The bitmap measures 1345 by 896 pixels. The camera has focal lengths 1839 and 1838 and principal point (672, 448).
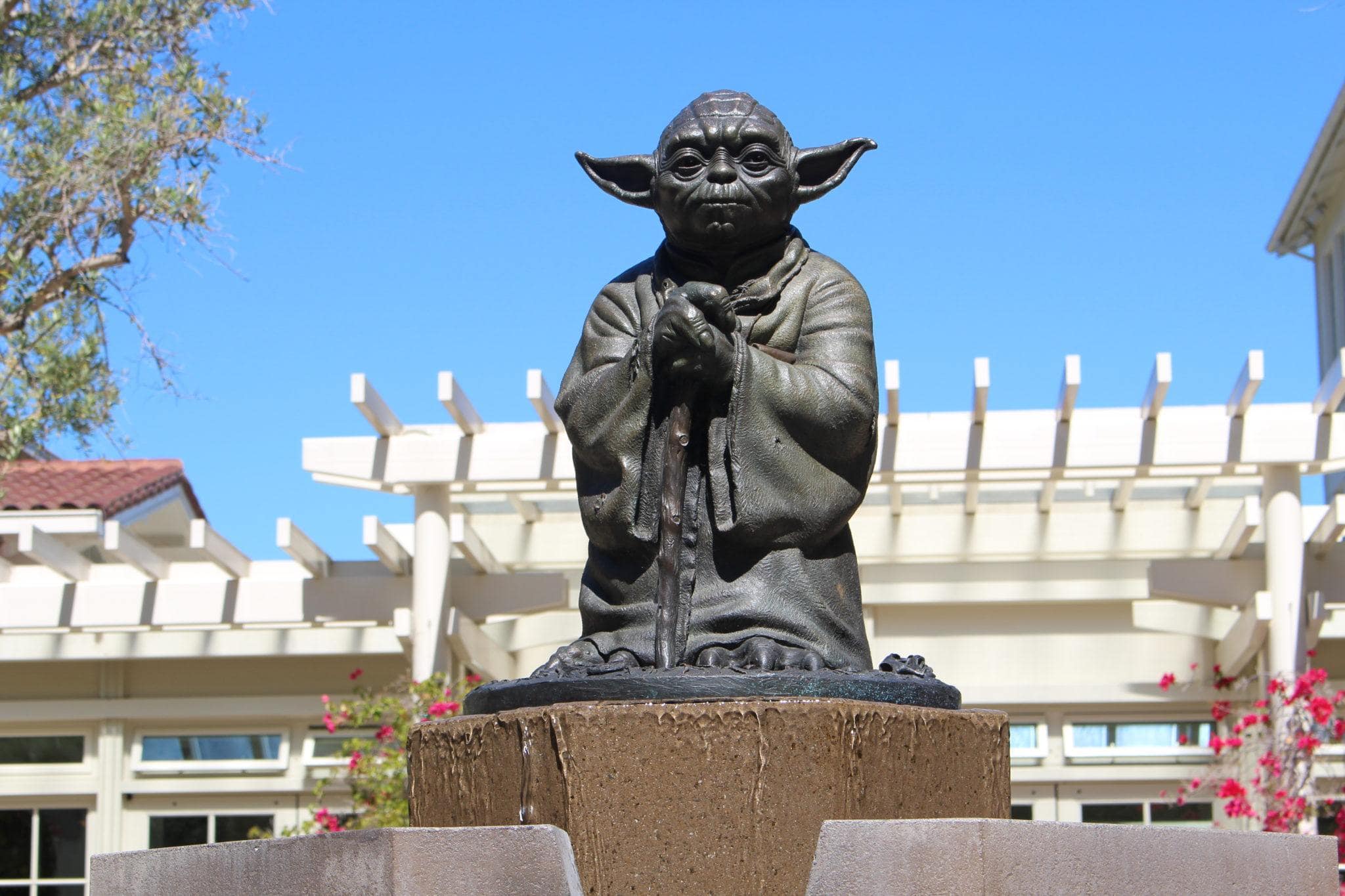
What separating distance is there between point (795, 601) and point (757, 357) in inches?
23.6

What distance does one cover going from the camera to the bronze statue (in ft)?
14.4

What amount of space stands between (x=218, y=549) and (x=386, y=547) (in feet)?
4.43

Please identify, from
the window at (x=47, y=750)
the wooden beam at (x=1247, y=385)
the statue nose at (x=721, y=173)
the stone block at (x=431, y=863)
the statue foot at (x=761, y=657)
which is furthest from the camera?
the window at (x=47, y=750)

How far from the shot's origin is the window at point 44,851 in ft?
54.3

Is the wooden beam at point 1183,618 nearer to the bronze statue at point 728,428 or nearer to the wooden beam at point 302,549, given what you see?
the wooden beam at point 302,549

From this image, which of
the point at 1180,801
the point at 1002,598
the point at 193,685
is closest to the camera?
the point at 1180,801

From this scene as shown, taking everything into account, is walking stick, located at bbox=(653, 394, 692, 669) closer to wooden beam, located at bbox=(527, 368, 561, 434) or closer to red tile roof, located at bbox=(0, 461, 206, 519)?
wooden beam, located at bbox=(527, 368, 561, 434)

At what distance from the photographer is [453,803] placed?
169 inches

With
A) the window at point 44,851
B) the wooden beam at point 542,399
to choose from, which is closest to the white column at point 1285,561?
the wooden beam at point 542,399

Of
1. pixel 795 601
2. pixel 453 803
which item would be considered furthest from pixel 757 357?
pixel 453 803

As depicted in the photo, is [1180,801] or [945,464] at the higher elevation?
[945,464]

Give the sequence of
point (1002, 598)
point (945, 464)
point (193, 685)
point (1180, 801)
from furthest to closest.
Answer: point (193, 685) → point (1002, 598) → point (1180, 801) → point (945, 464)

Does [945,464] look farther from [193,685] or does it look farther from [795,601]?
[795,601]

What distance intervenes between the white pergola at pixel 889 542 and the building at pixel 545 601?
0.02 meters
